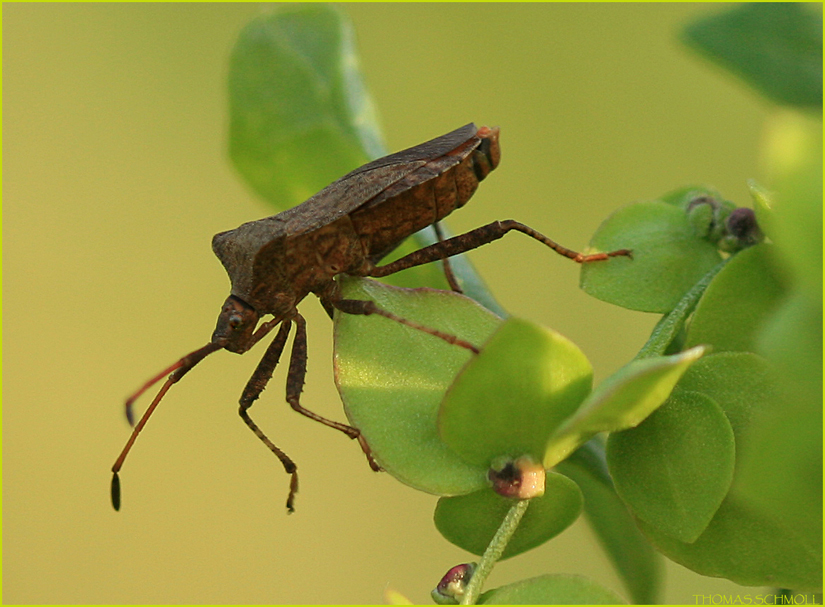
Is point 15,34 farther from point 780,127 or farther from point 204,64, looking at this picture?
point 780,127

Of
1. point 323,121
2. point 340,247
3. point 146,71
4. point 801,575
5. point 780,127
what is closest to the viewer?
point 780,127

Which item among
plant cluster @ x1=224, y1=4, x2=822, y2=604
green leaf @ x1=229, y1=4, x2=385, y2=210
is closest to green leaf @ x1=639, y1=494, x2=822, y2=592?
plant cluster @ x1=224, y1=4, x2=822, y2=604

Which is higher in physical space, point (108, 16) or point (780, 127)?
point (108, 16)

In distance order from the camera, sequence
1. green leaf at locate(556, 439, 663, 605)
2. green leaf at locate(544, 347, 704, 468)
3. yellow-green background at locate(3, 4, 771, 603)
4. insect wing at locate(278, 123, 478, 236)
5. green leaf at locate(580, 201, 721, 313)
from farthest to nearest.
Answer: yellow-green background at locate(3, 4, 771, 603) → insect wing at locate(278, 123, 478, 236) → green leaf at locate(556, 439, 663, 605) → green leaf at locate(580, 201, 721, 313) → green leaf at locate(544, 347, 704, 468)

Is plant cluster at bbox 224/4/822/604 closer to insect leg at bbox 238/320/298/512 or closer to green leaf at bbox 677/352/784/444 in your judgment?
green leaf at bbox 677/352/784/444

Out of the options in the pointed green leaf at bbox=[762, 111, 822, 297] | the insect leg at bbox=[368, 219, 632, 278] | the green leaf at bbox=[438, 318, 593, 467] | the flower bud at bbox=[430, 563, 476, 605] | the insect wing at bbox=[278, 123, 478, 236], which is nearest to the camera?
the pointed green leaf at bbox=[762, 111, 822, 297]

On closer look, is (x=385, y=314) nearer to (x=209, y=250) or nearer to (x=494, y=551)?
(x=494, y=551)

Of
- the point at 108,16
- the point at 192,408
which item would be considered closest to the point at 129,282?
the point at 192,408
